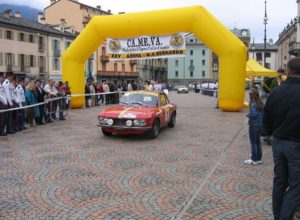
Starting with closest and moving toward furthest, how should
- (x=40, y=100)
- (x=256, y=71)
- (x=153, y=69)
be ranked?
1. (x=40, y=100)
2. (x=256, y=71)
3. (x=153, y=69)

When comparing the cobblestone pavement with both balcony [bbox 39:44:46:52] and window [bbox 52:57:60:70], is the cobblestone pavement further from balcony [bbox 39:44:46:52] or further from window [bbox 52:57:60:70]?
window [bbox 52:57:60:70]

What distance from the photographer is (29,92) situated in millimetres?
14328

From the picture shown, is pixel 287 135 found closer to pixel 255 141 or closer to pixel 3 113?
pixel 255 141

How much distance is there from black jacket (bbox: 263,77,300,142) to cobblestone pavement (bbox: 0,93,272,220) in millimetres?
1619

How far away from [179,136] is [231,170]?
4413 mm

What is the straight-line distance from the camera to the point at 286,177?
15.0 feet

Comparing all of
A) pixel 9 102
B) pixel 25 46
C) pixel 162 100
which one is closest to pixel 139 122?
pixel 162 100

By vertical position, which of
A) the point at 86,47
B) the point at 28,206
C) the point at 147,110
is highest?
the point at 86,47

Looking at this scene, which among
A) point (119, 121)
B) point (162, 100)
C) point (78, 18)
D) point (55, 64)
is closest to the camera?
point (119, 121)

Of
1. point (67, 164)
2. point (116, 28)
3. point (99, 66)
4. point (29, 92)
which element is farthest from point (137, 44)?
point (99, 66)

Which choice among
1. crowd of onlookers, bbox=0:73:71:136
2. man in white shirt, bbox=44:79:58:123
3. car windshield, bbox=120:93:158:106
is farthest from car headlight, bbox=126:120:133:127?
man in white shirt, bbox=44:79:58:123

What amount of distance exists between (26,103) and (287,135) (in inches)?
458

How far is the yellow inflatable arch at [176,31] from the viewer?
18297 millimetres

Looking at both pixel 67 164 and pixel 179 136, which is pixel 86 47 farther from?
pixel 67 164
